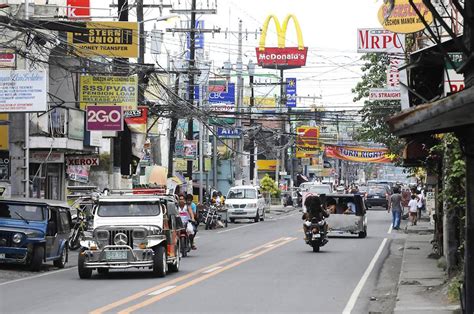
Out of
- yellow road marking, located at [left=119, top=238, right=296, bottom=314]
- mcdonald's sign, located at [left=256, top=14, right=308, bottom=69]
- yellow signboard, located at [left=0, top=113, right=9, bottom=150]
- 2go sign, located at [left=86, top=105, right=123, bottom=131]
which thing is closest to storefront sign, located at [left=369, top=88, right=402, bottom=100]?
yellow road marking, located at [left=119, top=238, right=296, bottom=314]

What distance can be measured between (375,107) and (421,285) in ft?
94.1

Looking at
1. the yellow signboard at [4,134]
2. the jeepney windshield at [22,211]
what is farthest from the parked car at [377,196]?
the jeepney windshield at [22,211]

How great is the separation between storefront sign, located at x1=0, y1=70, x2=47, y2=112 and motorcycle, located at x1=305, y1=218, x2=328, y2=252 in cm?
861

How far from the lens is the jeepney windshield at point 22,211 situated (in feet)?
81.4

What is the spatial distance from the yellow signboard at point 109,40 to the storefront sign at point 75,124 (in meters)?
6.62

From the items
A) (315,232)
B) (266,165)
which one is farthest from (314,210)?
(266,165)

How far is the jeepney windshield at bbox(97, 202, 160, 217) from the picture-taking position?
21969 mm

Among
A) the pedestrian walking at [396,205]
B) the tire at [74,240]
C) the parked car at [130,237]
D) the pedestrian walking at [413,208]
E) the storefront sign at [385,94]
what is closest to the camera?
the parked car at [130,237]

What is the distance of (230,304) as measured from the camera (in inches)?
629

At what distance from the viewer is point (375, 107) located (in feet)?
155

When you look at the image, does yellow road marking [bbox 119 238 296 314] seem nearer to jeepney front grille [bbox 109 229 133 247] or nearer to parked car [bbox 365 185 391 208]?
jeepney front grille [bbox 109 229 133 247]

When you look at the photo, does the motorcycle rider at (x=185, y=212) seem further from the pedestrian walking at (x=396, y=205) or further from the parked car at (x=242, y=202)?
the parked car at (x=242, y=202)

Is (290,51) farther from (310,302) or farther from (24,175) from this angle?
(310,302)

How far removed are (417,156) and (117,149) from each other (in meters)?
17.9
